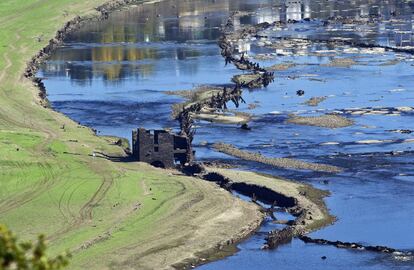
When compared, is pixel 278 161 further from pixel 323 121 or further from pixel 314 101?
pixel 314 101

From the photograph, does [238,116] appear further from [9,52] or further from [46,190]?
[9,52]

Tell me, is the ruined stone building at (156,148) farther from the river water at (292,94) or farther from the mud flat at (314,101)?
the mud flat at (314,101)

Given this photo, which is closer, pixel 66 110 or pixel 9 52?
pixel 66 110

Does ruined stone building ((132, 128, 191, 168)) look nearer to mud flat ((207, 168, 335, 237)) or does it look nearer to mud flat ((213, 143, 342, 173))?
mud flat ((207, 168, 335, 237))

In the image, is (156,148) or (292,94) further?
(292,94)

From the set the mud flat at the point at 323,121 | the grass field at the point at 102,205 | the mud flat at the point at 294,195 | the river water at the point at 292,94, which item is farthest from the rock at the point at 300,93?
the mud flat at the point at 294,195

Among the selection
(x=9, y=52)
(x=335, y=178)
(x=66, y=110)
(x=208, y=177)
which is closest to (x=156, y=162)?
(x=208, y=177)

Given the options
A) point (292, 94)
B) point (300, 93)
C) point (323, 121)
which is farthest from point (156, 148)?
point (292, 94)
